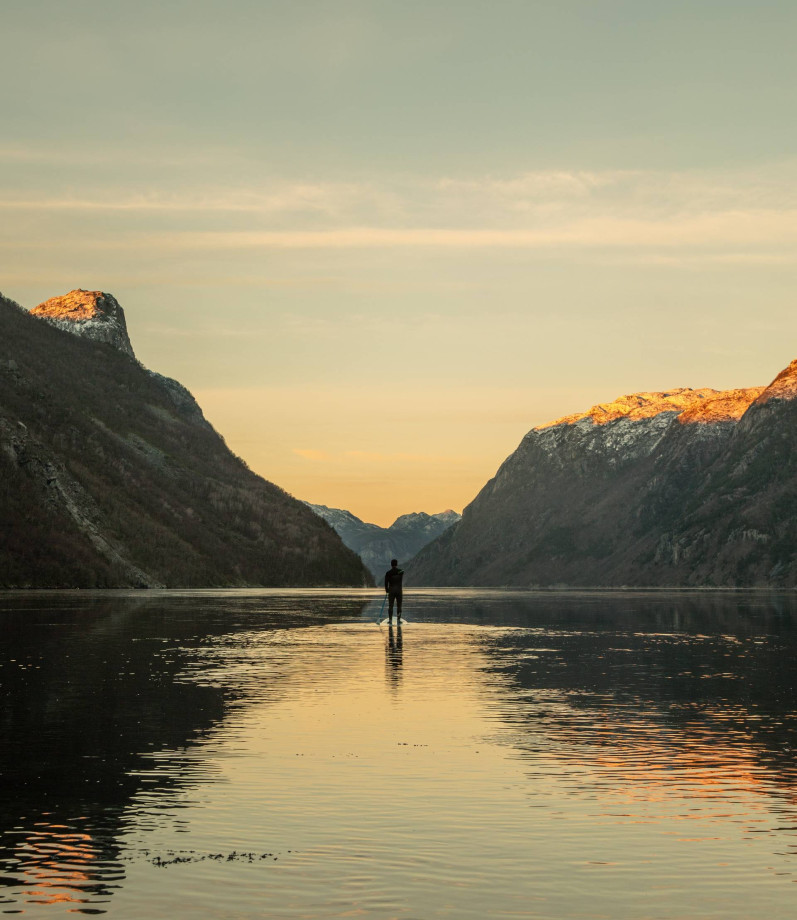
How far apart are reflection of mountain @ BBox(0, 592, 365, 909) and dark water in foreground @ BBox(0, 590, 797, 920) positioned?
6cm

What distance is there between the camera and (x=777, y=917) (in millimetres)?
10594

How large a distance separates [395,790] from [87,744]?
5842 millimetres

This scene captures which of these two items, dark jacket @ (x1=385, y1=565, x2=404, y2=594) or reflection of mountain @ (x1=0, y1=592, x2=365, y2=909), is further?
dark jacket @ (x1=385, y1=565, x2=404, y2=594)

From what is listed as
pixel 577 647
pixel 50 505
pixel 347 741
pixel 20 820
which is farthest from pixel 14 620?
pixel 50 505

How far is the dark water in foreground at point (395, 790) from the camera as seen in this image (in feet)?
37.1

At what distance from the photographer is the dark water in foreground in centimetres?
1132

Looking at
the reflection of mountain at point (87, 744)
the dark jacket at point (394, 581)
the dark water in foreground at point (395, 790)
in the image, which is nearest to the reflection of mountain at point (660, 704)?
the dark water in foreground at point (395, 790)

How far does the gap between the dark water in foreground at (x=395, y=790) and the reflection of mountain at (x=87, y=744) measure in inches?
2.2

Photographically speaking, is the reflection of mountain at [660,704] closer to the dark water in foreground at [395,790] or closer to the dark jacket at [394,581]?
the dark water in foreground at [395,790]

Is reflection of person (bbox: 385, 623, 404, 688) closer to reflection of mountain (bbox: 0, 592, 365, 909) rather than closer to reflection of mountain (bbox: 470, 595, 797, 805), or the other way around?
reflection of mountain (bbox: 470, 595, 797, 805)

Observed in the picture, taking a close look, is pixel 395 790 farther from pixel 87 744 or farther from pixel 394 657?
pixel 394 657

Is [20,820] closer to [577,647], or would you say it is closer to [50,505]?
[577,647]

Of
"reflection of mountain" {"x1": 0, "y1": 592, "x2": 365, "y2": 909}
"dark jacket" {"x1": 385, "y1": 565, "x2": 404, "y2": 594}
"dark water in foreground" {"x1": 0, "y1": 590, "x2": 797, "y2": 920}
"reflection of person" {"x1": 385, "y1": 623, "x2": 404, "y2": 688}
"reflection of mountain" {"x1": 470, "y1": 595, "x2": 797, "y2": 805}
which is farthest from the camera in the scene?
"dark jacket" {"x1": 385, "y1": 565, "x2": 404, "y2": 594}

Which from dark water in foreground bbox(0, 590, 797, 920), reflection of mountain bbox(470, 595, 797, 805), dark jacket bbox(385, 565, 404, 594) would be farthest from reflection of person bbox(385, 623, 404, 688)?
dark jacket bbox(385, 565, 404, 594)
